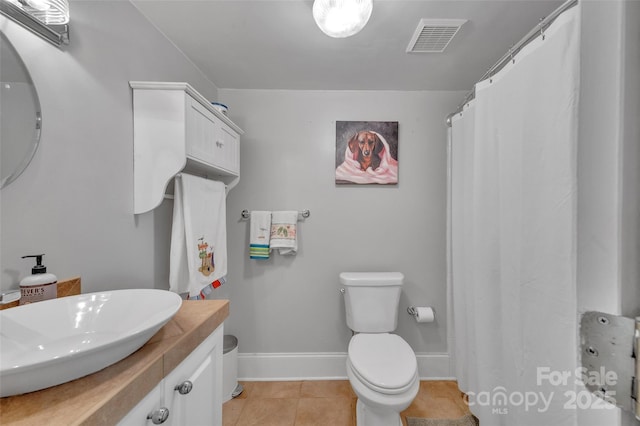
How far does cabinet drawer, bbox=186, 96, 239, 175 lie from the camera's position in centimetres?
121

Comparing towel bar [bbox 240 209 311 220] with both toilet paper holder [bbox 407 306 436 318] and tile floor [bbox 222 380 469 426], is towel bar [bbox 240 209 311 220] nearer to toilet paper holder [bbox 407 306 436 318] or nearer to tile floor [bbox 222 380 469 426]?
toilet paper holder [bbox 407 306 436 318]

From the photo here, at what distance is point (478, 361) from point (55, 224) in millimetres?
1729

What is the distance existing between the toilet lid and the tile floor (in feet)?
1.45

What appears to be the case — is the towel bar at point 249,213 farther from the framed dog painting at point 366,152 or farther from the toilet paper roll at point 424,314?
the toilet paper roll at point 424,314

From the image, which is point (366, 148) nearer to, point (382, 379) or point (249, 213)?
point (249, 213)

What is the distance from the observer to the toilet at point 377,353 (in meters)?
1.21

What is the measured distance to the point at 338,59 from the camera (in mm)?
1545

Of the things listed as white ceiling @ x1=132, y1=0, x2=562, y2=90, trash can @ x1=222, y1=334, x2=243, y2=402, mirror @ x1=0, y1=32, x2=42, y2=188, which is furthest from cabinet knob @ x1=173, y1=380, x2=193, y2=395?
white ceiling @ x1=132, y1=0, x2=562, y2=90

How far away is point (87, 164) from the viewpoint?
96 cm

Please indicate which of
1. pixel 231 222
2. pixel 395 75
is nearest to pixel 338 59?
pixel 395 75

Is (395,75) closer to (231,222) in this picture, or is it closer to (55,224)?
(231,222)

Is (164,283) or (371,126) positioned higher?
(371,126)

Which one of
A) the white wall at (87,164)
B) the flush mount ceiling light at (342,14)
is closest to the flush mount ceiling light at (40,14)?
the white wall at (87,164)

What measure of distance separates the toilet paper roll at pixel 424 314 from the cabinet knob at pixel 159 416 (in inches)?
63.3
